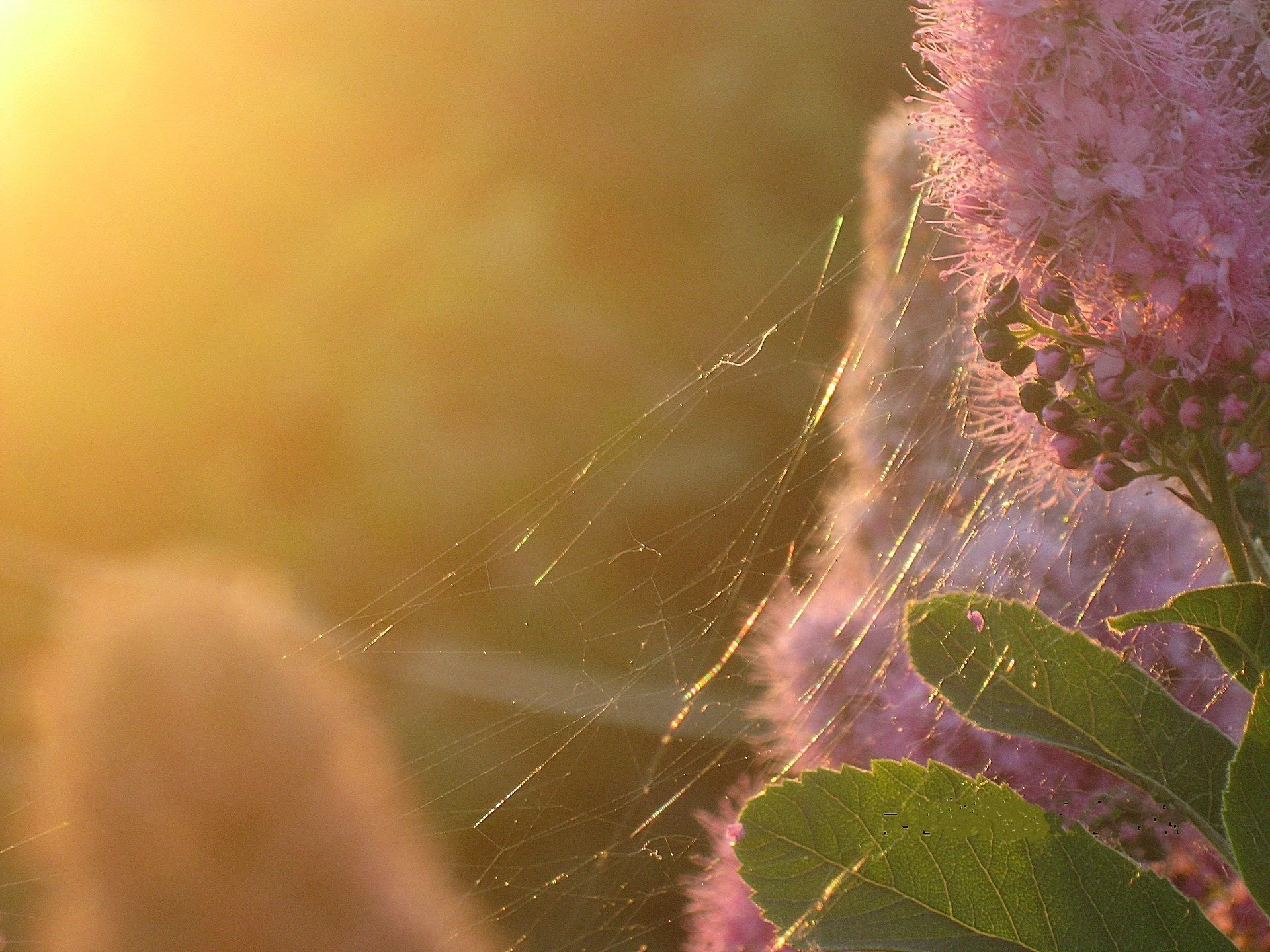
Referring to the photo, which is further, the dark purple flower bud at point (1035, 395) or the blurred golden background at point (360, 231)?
the blurred golden background at point (360, 231)

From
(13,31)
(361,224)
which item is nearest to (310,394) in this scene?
(361,224)

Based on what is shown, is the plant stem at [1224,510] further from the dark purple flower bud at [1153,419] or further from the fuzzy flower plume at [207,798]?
the fuzzy flower plume at [207,798]

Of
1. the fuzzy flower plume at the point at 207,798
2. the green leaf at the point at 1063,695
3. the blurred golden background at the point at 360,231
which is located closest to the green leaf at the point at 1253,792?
the green leaf at the point at 1063,695

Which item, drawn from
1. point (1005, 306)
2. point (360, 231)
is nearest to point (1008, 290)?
point (1005, 306)

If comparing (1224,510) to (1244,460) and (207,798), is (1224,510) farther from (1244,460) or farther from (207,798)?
(207,798)

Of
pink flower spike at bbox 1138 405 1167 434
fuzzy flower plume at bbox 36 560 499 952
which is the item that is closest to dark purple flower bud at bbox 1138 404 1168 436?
pink flower spike at bbox 1138 405 1167 434

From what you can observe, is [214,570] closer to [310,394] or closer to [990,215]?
[990,215]

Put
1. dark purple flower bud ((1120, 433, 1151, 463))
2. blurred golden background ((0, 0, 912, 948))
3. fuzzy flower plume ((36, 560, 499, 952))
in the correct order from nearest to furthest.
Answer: fuzzy flower plume ((36, 560, 499, 952)), dark purple flower bud ((1120, 433, 1151, 463)), blurred golden background ((0, 0, 912, 948))

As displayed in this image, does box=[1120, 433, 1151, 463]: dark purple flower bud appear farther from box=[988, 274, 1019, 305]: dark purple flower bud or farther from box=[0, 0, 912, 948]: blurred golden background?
box=[0, 0, 912, 948]: blurred golden background
